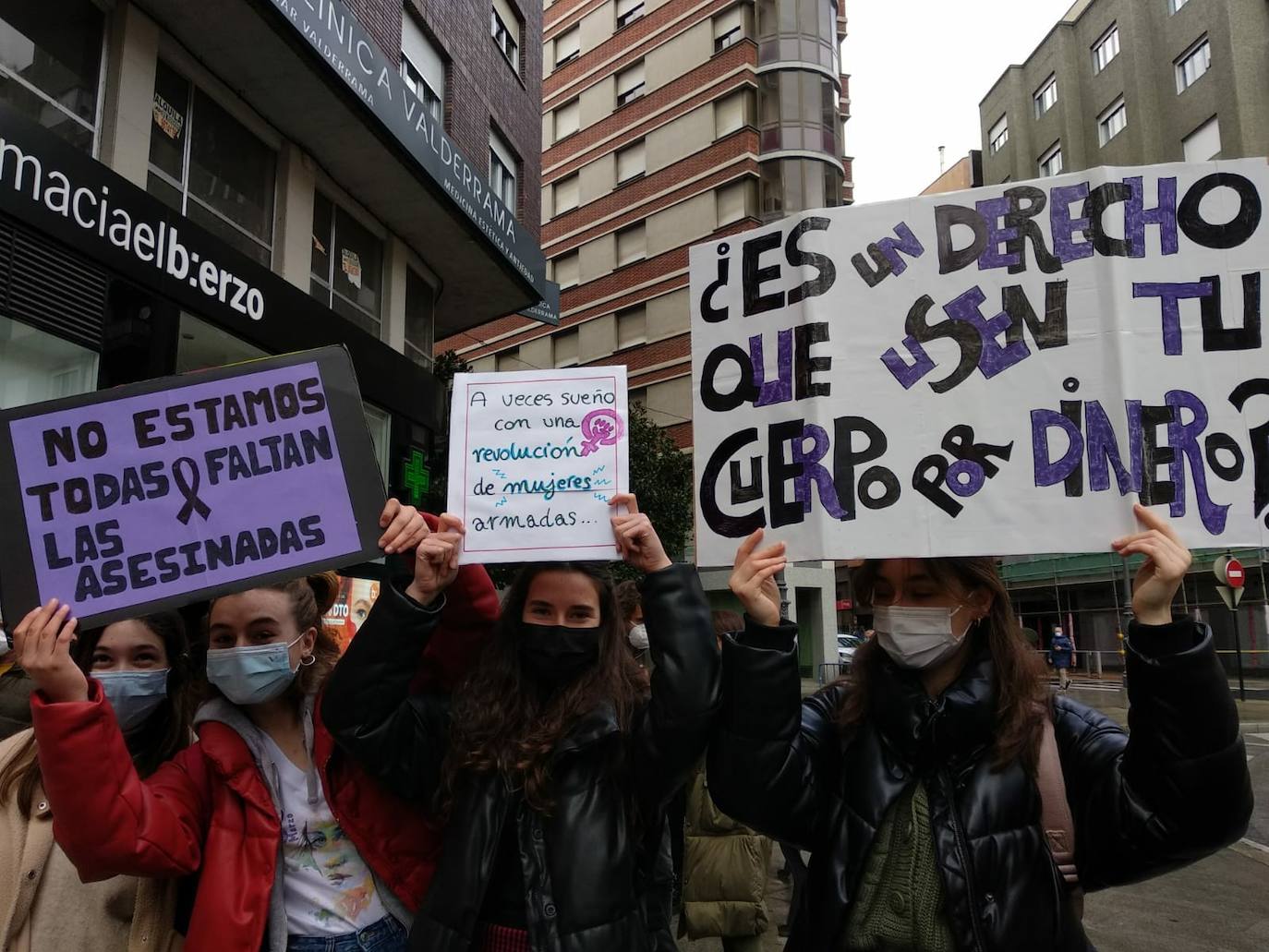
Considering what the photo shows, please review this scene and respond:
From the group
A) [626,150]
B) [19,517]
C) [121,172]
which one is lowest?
[19,517]

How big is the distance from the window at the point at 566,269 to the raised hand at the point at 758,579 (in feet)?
97.6

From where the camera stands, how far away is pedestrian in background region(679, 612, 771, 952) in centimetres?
383

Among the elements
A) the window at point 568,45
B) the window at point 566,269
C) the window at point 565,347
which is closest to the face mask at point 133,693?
the window at point 565,347

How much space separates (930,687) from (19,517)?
85.3 inches

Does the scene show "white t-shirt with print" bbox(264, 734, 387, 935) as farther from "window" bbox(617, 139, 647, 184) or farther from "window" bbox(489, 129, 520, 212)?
"window" bbox(617, 139, 647, 184)

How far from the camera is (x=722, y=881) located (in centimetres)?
388

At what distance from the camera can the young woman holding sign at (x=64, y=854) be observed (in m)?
2.09

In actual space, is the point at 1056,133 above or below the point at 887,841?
above

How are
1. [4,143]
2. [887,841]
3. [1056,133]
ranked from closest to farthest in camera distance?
[887,841], [4,143], [1056,133]

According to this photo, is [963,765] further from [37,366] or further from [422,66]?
[422,66]

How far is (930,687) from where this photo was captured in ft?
6.97

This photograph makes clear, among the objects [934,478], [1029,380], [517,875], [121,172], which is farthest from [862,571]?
[121,172]

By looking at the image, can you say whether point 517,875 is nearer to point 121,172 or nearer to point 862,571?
point 862,571

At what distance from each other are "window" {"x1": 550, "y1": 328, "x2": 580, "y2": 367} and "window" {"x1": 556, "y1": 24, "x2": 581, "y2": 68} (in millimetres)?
10243
